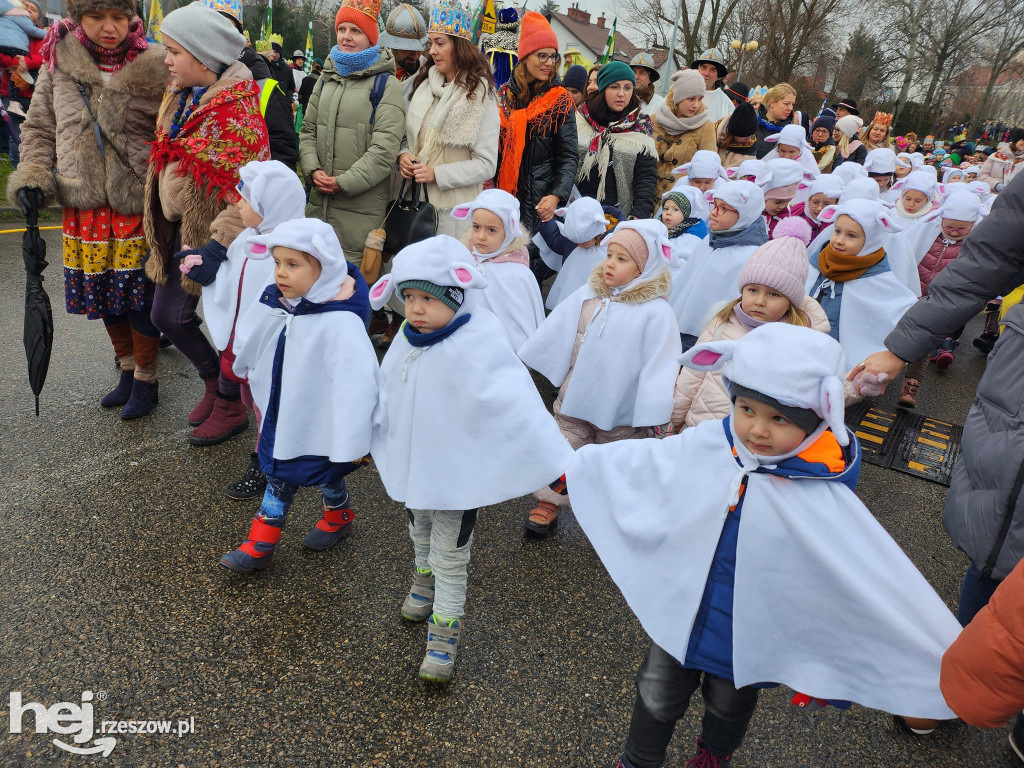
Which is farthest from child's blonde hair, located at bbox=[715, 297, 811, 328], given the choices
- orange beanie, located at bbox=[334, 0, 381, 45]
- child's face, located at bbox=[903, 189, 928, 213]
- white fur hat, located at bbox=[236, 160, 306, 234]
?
child's face, located at bbox=[903, 189, 928, 213]

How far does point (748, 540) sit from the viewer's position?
6.03 feet

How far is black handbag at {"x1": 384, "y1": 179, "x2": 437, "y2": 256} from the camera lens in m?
4.61

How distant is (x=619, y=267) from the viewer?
11.0 ft

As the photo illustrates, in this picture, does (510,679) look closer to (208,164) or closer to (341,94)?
(208,164)

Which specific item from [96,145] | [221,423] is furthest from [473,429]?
[96,145]

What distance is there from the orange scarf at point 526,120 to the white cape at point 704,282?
4.61ft

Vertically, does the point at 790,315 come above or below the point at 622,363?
above

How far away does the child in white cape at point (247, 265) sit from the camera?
3262 millimetres

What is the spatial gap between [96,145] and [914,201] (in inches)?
273

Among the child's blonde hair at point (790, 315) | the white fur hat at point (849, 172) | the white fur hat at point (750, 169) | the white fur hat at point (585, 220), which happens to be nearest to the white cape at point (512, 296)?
the white fur hat at point (585, 220)

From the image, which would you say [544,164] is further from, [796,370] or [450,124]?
[796,370]

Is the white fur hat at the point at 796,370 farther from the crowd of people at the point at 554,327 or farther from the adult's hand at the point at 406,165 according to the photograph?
the adult's hand at the point at 406,165

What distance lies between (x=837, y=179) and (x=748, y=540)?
4.51 metres

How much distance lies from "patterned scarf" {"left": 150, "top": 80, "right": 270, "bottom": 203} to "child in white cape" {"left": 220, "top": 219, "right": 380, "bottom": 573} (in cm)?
101
